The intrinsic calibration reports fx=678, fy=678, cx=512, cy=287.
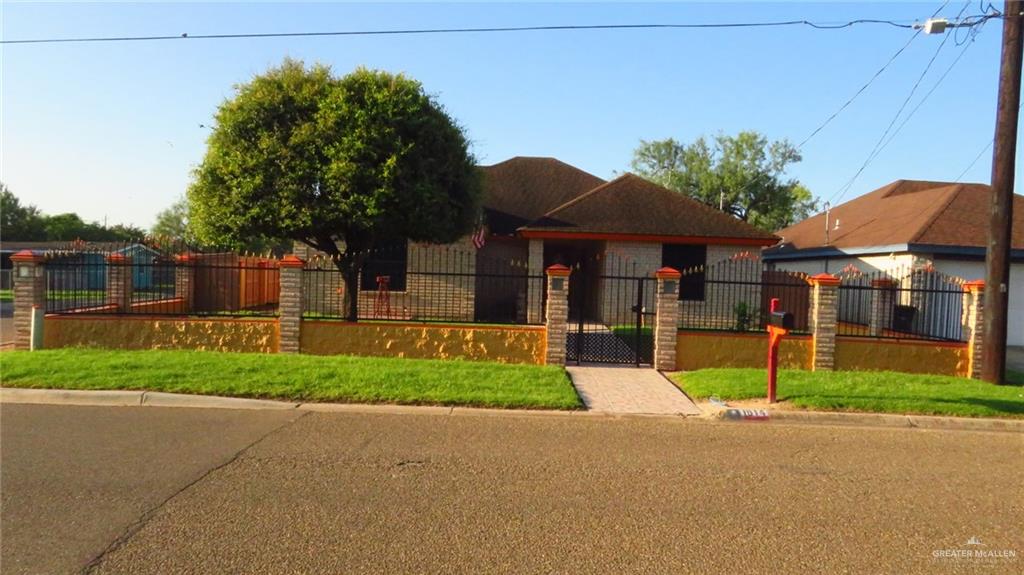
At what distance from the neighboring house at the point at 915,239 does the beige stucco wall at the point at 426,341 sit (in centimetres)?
1104

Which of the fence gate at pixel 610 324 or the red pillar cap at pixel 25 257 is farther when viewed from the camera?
the fence gate at pixel 610 324

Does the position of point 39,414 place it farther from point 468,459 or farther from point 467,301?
point 467,301

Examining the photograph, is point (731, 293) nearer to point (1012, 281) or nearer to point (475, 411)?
point (1012, 281)

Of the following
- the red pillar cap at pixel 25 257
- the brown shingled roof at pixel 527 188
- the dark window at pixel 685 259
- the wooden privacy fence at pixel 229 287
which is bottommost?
the wooden privacy fence at pixel 229 287

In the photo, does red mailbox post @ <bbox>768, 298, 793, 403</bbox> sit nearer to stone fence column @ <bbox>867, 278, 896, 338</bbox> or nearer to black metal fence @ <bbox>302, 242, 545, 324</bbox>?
stone fence column @ <bbox>867, 278, 896, 338</bbox>

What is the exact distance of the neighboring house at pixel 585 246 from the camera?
58.6ft

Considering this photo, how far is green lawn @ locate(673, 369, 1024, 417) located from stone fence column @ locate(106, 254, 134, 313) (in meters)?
10.0

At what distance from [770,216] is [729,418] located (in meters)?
35.1

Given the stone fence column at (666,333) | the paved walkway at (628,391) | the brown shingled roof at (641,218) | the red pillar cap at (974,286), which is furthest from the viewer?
the brown shingled roof at (641,218)

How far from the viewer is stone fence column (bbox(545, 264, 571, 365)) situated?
434 inches

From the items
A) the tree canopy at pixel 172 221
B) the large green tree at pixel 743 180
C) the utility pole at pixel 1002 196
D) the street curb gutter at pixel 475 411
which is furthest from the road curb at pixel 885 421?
the tree canopy at pixel 172 221

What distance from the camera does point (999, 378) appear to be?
35.2 feet

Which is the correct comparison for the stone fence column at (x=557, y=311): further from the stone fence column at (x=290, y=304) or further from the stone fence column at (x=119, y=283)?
the stone fence column at (x=119, y=283)

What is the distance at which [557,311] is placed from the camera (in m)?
11.1
